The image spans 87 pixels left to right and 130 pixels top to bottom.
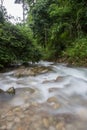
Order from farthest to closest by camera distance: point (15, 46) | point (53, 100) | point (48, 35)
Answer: point (48, 35), point (15, 46), point (53, 100)

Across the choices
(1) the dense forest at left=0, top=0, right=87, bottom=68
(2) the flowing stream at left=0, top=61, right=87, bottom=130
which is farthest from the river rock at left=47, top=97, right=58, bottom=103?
(1) the dense forest at left=0, top=0, right=87, bottom=68

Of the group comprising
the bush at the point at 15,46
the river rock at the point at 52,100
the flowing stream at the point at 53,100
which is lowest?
the flowing stream at the point at 53,100

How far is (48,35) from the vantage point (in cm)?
1669

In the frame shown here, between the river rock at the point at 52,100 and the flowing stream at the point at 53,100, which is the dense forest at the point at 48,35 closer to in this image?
the flowing stream at the point at 53,100

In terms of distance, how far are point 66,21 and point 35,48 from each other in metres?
5.43

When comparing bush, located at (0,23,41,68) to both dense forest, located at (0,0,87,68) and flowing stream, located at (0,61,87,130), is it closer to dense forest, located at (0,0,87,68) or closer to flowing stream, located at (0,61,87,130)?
dense forest, located at (0,0,87,68)

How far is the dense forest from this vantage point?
27.2ft

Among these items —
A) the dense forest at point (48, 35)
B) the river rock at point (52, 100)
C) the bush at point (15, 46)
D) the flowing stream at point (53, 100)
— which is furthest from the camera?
the dense forest at point (48, 35)

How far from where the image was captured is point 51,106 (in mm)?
3719

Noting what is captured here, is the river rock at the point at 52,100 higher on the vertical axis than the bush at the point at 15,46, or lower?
lower

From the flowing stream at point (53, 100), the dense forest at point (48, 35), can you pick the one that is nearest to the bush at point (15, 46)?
the dense forest at point (48, 35)

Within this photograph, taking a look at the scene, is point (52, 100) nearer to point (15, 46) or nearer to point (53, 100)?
point (53, 100)

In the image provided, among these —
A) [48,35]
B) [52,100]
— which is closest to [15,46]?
[52,100]

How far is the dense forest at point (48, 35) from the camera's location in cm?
830
